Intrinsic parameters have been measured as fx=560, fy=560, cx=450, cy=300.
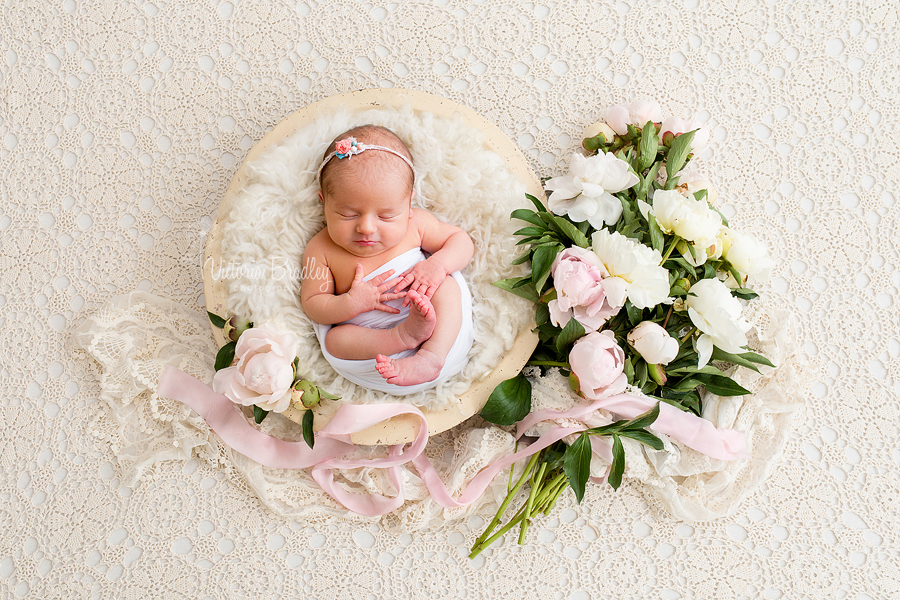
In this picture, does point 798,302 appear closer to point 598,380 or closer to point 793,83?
point 793,83

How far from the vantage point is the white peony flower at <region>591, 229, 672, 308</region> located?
1335 millimetres

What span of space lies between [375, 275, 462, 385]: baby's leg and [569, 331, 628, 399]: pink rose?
33 cm

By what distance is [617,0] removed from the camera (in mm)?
1868

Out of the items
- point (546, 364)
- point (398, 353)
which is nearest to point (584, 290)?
point (546, 364)

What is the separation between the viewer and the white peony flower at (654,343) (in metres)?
1.39

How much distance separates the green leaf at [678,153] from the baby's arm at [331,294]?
0.85m

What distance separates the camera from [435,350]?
1.49m

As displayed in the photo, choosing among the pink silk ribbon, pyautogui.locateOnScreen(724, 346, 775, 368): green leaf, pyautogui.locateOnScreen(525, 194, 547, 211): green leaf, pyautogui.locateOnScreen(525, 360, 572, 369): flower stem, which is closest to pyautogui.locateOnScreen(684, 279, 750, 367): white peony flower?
pyautogui.locateOnScreen(724, 346, 775, 368): green leaf

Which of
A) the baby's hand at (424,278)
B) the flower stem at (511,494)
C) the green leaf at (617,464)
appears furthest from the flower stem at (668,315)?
the baby's hand at (424,278)

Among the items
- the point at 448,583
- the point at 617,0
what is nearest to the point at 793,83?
the point at 617,0

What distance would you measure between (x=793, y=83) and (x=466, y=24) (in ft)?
3.60

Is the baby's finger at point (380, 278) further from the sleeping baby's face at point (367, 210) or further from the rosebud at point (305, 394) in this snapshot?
the rosebud at point (305, 394)

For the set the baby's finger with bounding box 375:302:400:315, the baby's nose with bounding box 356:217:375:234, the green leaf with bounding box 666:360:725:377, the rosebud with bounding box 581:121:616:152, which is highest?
the rosebud with bounding box 581:121:616:152

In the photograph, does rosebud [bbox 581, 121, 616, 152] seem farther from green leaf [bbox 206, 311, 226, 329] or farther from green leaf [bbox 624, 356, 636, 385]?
green leaf [bbox 206, 311, 226, 329]
